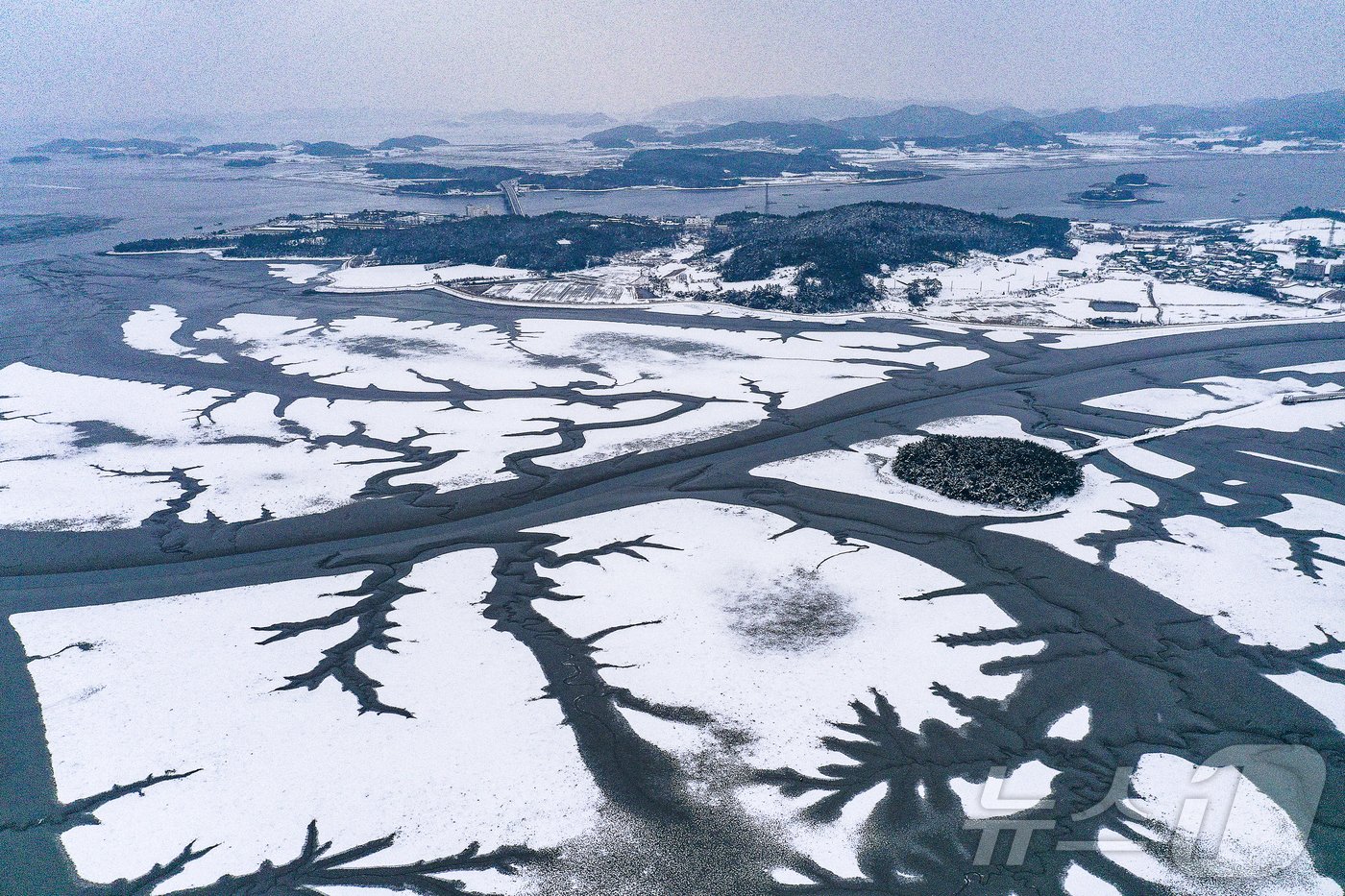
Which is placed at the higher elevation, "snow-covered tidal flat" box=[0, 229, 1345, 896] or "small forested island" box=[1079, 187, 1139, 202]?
"small forested island" box=[1079, 187, 1139, 202]

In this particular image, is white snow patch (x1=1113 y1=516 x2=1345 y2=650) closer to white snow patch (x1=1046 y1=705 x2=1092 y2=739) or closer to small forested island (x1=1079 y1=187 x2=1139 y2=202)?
white snow patch (x1=1046 y1=705 x2=1092 y2=739)

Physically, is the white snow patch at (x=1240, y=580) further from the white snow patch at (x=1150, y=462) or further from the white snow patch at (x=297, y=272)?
the white snow patch at (x=297, y=272)

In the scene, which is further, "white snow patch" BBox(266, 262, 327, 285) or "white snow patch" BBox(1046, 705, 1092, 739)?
"white snow patch" BBox(266, 262, 327, 285)

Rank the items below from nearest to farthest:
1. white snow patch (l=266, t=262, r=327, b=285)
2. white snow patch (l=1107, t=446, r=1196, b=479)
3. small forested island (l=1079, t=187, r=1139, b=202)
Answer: white snow patch (l=1107, t=446, r=1196, b=479)
white snow patch (l=266, t=262, r=327, b=285)
small forested island (l=1079, t=187, r=1139, b=202)

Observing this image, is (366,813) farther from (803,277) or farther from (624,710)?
(803,277)

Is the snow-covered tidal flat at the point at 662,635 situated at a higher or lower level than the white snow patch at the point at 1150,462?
lower

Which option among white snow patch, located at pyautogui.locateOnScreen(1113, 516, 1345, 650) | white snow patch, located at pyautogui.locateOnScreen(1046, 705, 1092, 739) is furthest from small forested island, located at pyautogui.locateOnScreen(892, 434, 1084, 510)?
white snow patch, located at pyautogui.locateOnScreen(1046, 705, 1092, 739)

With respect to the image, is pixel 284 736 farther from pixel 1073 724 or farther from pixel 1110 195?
pixel 1110 195

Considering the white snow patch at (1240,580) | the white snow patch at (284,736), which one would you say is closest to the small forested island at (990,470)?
the white snow patch at (1240,580)

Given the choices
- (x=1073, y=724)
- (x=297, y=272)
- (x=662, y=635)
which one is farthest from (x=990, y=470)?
(x=297, y=272)
